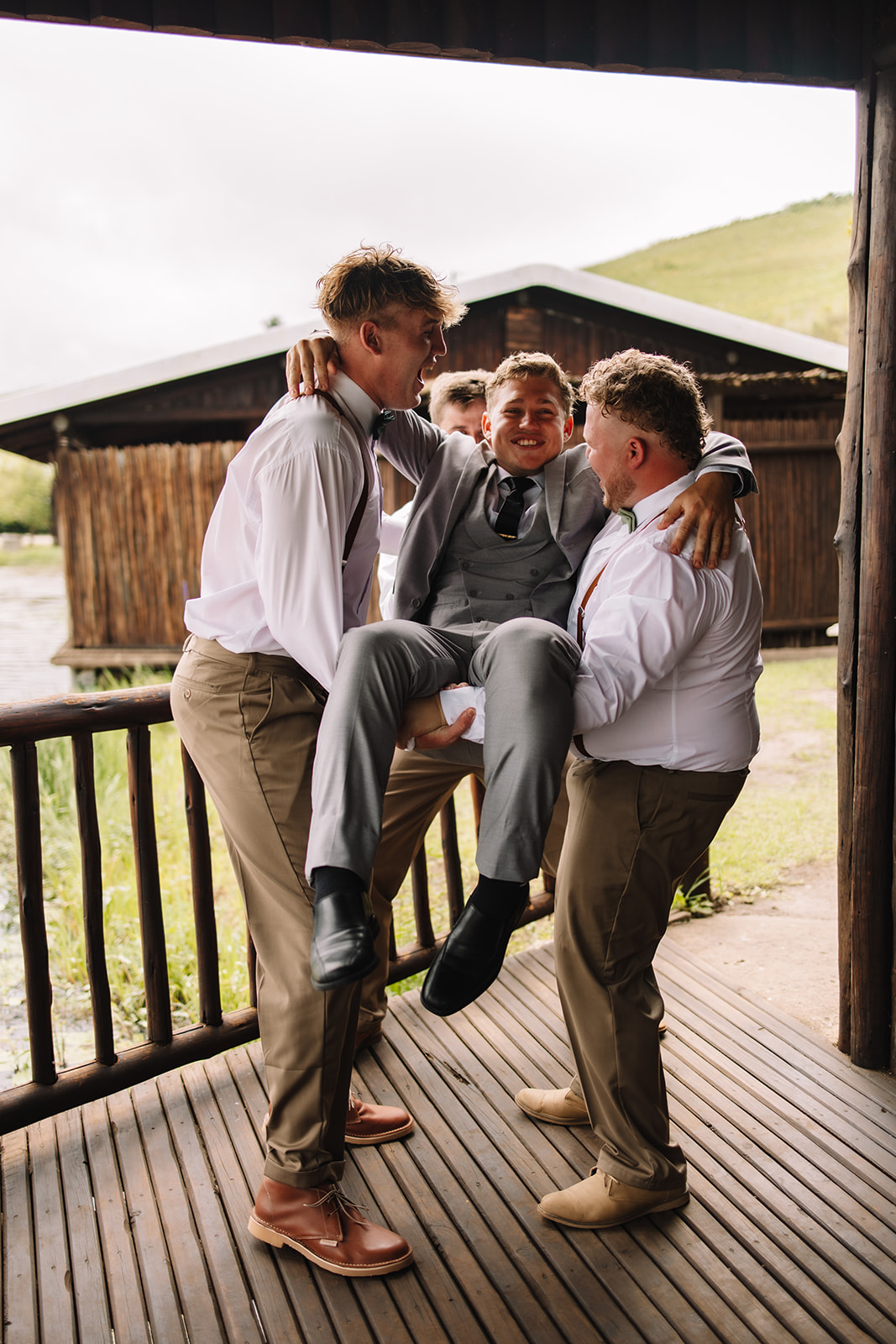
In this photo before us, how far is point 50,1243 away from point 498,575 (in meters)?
1.78

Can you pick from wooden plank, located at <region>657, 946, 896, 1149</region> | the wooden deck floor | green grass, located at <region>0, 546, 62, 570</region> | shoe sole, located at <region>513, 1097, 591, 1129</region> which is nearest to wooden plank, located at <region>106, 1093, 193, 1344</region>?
the wooden deck floor

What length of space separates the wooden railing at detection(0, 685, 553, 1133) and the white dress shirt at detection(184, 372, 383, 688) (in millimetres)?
505

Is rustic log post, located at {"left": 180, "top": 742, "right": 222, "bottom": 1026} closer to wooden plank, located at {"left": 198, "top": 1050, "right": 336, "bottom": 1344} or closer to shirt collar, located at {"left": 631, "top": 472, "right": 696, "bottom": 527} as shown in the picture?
wooden plank, located at {"left": 198, "top": 1050, "right": 336, "bottom": 1344}

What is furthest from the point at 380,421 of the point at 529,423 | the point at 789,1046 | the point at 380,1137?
the point at 789,1046

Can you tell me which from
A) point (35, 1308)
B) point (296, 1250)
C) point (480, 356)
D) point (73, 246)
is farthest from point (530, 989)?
point (73, 246)

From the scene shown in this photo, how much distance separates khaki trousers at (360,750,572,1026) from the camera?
2543 mm

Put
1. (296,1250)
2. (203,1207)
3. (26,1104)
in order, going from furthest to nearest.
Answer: (26,1104) → (203,1207) → (296,1250)

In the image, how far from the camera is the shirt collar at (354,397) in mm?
1979

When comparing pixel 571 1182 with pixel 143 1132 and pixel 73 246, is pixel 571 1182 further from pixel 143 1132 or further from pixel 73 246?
pixel 73 246

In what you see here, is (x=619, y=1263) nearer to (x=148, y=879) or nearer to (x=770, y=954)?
(x=148, y=879)

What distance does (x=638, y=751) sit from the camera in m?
1.89

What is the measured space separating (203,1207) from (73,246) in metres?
141

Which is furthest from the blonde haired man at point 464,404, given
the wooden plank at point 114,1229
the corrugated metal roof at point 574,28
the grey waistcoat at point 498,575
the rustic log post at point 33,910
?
the wooden plank at point 114,1229

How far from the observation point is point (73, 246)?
122 m
